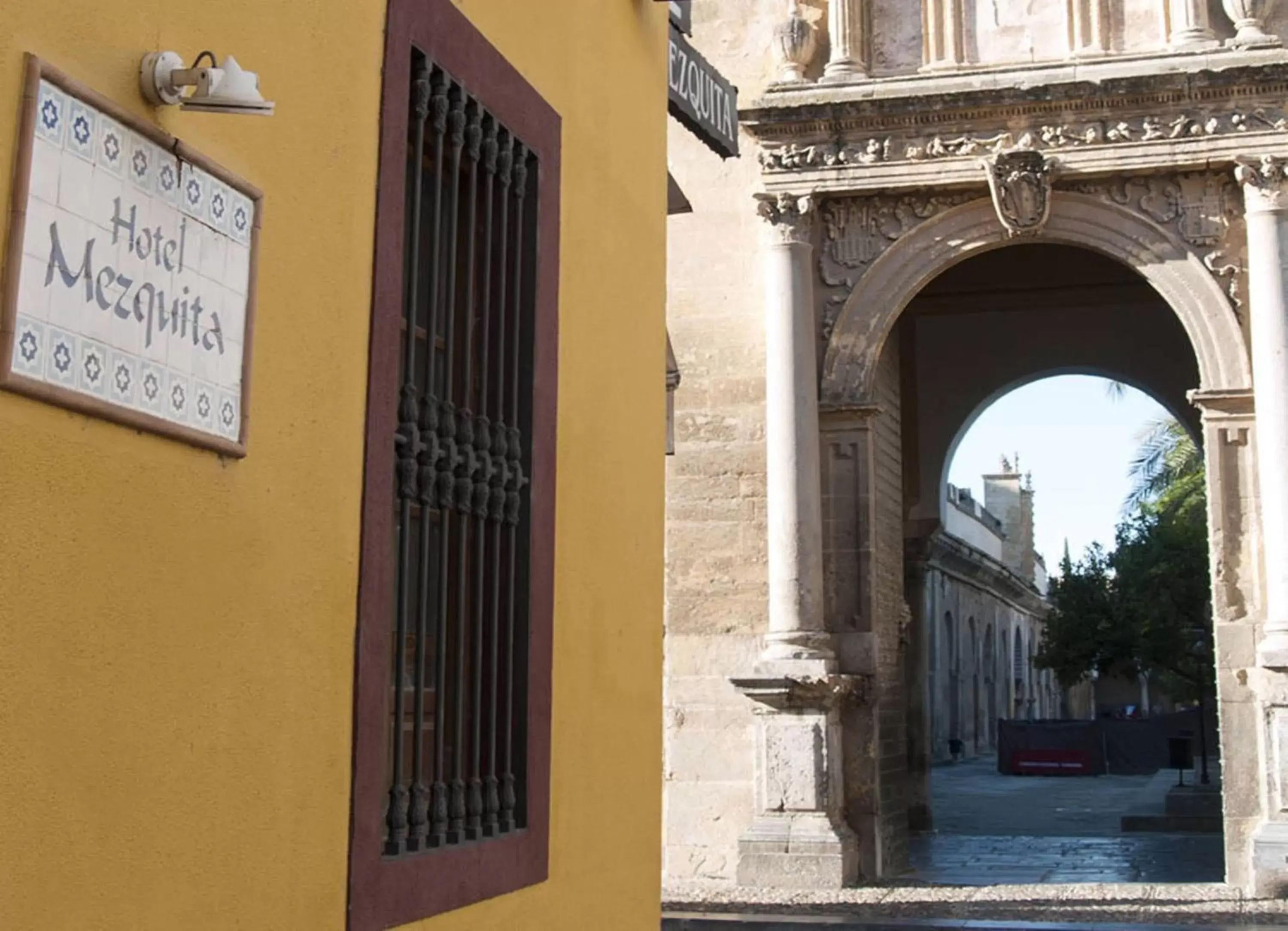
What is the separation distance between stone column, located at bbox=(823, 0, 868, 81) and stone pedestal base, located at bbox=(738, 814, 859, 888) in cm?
638

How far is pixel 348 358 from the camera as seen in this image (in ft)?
14.5

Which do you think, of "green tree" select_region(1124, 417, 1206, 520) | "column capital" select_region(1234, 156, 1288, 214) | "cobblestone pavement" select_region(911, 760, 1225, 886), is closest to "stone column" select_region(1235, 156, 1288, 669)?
"column capital" select_region(1234, 156, 1288, 214)

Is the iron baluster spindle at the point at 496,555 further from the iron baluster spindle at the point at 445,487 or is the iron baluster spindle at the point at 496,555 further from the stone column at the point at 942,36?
the stone column at the point at 942,36

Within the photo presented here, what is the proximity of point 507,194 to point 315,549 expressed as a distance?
69.4 inches

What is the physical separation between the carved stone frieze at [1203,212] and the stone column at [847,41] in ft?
7.41

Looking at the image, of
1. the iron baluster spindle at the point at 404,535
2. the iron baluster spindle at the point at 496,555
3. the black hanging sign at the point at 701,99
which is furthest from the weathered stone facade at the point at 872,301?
the iron baluster spindle at the point at 404,535

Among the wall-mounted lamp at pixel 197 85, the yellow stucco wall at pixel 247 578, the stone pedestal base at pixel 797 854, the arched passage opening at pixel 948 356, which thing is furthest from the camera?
the arched passage opening at pixel 948 356

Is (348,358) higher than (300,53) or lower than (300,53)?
lower

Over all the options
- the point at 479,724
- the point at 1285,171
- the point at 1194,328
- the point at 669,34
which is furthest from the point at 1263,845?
the point at 479,724

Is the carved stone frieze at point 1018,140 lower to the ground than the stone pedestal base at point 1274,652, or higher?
higher

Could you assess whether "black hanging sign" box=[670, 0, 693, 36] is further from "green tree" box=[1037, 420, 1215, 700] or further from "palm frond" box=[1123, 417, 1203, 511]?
"palm frond" box=[1123, 417, 1203, 511]

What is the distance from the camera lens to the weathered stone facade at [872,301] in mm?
14031

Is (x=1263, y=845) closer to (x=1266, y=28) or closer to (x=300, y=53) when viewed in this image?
(x=1266, y=28)

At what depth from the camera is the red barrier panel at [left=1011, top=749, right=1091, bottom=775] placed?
35.9 metres
